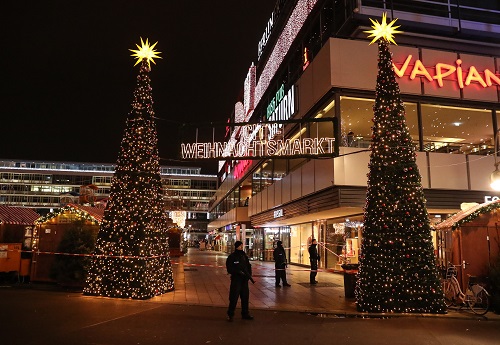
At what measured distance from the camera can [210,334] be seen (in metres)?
8.11

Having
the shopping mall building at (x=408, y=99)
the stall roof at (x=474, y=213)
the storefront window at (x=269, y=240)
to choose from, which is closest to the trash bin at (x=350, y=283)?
the shopping mall building at (x=408, y=99)

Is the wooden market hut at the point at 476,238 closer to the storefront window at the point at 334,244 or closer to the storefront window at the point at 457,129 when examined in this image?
the storefront window at the point at 457,129

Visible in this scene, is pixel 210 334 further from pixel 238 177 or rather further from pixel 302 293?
pixel 238 177

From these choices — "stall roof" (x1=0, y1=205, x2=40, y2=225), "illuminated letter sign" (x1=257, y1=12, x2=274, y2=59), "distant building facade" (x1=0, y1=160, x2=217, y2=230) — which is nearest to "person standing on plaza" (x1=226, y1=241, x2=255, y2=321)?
"stall roof" (x1=0, y1=205, x2=40, y2=225)

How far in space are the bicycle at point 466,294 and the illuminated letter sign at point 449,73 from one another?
7.95m

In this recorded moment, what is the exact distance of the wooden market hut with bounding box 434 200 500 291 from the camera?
1192 centimetres

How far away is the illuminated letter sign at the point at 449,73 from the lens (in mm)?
16703

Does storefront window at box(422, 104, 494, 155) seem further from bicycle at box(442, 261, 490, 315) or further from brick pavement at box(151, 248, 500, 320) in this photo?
brick pavement at box(151, 248, 500, 320)

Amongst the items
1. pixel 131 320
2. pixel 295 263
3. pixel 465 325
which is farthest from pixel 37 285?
pixel 295 263

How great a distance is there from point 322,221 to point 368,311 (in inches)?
487

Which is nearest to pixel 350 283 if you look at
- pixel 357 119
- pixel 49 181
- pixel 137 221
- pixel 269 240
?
pixel 137 221

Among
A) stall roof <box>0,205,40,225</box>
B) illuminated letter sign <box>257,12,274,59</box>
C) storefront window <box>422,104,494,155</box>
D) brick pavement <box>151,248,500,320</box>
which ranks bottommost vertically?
brick pavement <box>151,248,500,320</box>

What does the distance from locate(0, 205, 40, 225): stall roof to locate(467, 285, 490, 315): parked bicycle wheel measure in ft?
53.8

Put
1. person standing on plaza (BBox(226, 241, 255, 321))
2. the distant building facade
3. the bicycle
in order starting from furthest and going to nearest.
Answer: the distant building facade < the bicycle < person standing on plaza (BBox(226, 241, 255, 321))
